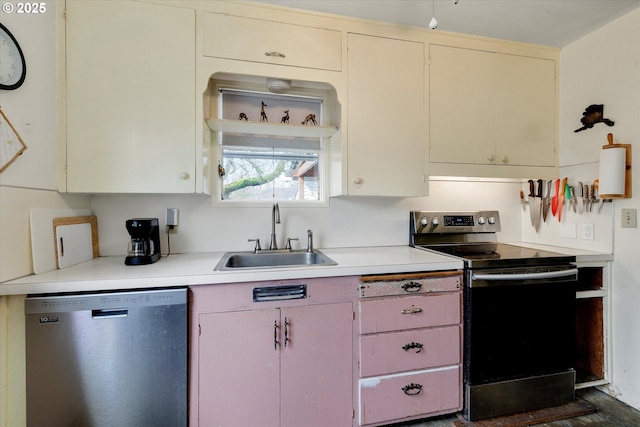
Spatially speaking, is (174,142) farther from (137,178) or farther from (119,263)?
(119,263)

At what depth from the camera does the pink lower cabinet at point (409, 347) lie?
149 centimetres

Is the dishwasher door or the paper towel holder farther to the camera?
the paper towel holder

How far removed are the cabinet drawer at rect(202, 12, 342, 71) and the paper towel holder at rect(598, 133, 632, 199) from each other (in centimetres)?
179

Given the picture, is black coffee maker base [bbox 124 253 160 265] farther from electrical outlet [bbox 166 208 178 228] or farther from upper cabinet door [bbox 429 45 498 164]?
upper cabinet door [bbox 429 45 498 164]

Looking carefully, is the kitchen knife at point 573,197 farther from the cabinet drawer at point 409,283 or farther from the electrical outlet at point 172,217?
the electrical outlet at point 172,217

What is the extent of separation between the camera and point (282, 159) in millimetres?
2086

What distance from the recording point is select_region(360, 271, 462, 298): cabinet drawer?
1490 millimetres

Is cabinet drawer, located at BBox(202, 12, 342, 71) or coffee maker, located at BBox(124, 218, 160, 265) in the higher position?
cabinet drawer, located at BBox(202, 12, 342, 71)

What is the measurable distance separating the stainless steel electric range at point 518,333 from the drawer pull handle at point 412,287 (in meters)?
0.31

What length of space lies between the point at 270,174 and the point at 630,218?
92.8 inches

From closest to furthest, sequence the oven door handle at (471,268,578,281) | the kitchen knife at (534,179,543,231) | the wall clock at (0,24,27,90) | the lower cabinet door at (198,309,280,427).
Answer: the wall clock at (0,24,27,90) < the lower cabinet door at (198,309,280,427) < the oven door handle at (471,268,578,281) < the kitchen knife at (534,179,543,231)

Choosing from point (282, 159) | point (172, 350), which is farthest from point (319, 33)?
point (172, 350)

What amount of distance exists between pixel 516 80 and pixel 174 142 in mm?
2399

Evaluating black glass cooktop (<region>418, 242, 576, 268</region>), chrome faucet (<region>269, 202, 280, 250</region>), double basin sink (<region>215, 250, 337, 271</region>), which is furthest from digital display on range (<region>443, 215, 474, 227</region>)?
chrome faucet (<region>269, 202, 280, 250</region>)
